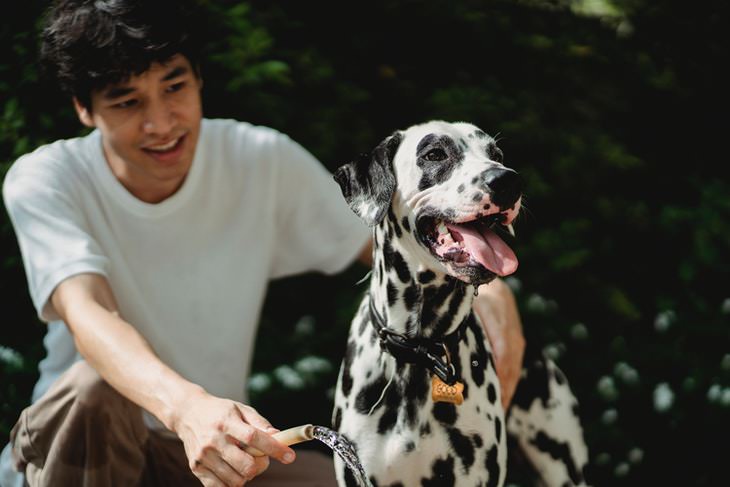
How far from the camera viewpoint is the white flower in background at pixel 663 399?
465 centimetres

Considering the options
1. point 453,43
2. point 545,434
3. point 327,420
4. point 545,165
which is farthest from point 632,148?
point 545,434

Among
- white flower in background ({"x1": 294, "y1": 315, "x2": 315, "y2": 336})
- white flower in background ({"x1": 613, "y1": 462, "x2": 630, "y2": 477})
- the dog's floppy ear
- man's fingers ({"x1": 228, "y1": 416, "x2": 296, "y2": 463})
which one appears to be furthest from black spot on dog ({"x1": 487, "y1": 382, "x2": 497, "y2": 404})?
white flower in background ({"x1": 294, "y1": 315, "x2": 315, "y2": 336})

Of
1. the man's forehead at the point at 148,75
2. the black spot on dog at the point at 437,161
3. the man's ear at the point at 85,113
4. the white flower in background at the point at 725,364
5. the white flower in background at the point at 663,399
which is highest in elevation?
the man's forehead at the point at 148,75

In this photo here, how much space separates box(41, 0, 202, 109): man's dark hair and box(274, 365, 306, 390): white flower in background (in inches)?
66.4

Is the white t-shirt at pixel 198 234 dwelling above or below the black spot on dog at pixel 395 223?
below

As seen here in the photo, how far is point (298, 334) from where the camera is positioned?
15.8 ft

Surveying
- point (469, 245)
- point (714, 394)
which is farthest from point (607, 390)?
point (469, 245)

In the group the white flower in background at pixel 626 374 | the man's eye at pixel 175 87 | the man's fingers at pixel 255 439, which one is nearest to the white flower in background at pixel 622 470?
the white flower in background at pixel 626 374

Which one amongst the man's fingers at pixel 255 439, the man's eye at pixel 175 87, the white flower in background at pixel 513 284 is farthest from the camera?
the white flower in background at pixel 513 284

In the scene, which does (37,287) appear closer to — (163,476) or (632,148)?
(163,476)

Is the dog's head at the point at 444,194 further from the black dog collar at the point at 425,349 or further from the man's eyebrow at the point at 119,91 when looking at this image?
the man's eyebrow at the point at 119,91

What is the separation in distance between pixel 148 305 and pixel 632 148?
3425 millimetres

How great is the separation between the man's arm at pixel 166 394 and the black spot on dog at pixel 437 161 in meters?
0.80

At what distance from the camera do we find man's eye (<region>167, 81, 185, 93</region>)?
128 inches
